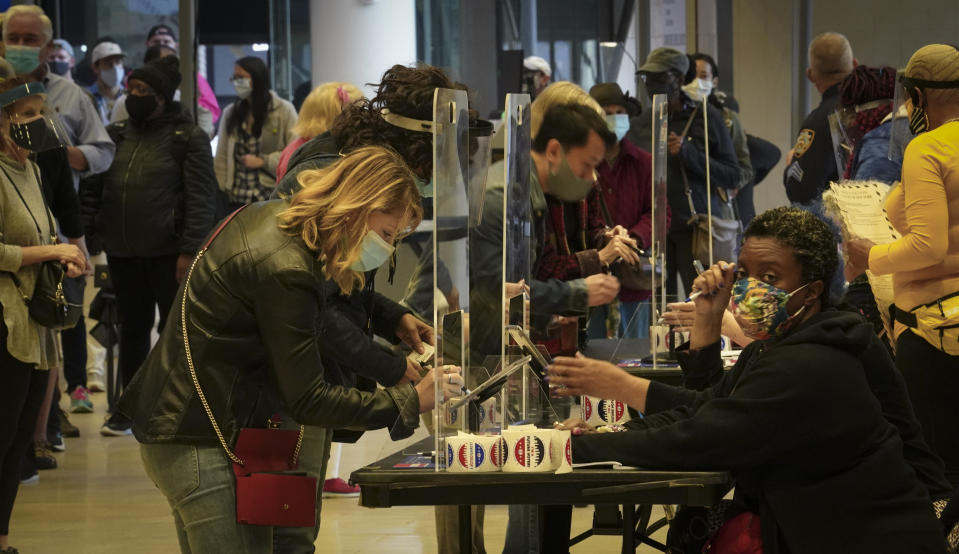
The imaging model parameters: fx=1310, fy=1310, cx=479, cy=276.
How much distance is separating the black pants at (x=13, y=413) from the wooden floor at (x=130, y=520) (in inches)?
18.0

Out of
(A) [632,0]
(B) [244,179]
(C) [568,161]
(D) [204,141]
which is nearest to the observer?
(C) [568,161]

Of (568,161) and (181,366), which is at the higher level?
(568,161)

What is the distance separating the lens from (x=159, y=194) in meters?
6.52

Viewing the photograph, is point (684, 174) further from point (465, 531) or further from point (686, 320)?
point (465, 531)

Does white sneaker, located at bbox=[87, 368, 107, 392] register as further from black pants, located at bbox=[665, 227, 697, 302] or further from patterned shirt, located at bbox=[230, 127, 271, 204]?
black pants, located at bbox=[665, 227, 697, 302]

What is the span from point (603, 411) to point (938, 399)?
116cm

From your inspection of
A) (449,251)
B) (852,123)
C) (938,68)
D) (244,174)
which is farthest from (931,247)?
(244,174)

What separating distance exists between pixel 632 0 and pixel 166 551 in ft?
21.9

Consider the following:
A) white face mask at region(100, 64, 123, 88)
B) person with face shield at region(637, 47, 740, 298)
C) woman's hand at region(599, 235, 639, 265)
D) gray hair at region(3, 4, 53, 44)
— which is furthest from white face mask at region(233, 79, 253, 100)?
woman's hand at region(599, 235, 639, 265)

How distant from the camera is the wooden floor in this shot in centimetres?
484

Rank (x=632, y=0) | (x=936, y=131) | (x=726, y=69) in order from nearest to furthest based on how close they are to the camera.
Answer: (x=936, y=131), (x=726, y=69), (x=632, y=0)

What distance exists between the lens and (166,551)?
15.5ft

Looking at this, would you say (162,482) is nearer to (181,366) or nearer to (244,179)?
A: (181,366)

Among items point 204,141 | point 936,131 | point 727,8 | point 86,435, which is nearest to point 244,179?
point 204,141
